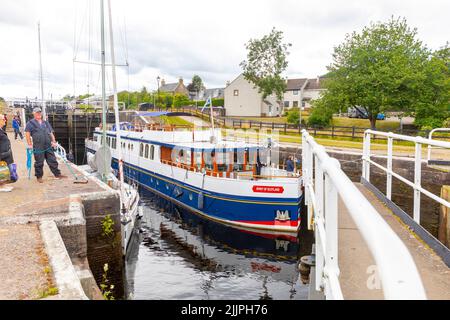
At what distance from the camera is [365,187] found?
24.4ft

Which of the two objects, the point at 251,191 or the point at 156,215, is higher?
the point at 251,191

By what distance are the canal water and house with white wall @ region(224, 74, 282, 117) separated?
48345 mm

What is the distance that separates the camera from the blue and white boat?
15.2 metres

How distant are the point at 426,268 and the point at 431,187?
60.7 ft

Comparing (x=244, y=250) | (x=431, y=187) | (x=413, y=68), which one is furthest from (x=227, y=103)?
(x=244, y=250)

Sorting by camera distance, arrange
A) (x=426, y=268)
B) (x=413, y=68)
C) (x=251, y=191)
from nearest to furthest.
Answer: (x=426, y=268) < (x=251, y=191) < (x=413, y=68)

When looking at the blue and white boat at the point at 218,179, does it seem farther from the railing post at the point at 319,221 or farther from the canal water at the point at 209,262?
the railing post at the point at 319,221

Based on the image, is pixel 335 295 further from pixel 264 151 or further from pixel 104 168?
pixel 264 151

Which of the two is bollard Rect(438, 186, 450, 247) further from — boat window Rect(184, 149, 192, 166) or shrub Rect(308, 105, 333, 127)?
shrub Rect(308, 105, 333, 127)

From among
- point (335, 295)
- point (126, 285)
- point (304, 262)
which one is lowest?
point (126, 285)

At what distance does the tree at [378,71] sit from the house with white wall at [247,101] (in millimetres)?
25382

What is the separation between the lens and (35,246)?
18.3ft

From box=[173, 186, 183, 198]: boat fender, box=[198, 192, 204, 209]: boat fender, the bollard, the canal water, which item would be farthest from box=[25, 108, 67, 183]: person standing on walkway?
the bollard
